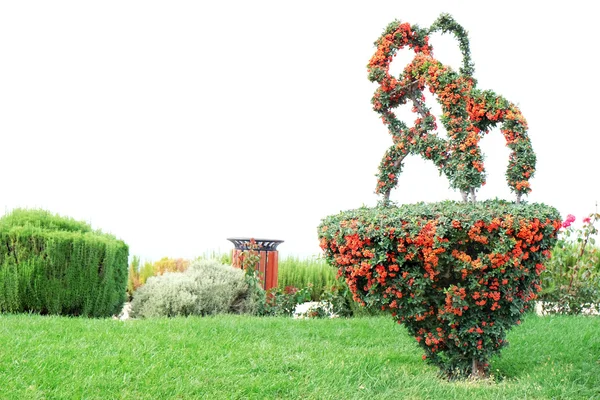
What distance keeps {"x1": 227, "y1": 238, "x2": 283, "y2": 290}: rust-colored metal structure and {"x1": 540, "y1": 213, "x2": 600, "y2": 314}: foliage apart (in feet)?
14.9

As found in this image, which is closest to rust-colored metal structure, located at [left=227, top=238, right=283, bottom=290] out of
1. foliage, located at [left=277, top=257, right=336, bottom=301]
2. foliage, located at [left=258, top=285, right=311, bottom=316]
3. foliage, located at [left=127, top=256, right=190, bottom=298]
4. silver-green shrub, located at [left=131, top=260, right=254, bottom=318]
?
foliage, located at [left=258, top=285, right=311, bottom=316]

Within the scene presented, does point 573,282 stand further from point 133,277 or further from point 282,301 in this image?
point 133,277

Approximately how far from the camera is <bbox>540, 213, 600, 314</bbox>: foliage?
10.5 metres

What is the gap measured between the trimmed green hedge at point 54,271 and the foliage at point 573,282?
717 centimetres

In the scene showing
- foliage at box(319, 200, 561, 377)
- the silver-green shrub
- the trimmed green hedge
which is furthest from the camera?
the silver-green shrub

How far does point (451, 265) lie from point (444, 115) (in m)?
1.53

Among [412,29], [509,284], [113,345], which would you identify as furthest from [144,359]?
[412,29]

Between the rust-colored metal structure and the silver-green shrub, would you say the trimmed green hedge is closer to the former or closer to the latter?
the silver-green shrub

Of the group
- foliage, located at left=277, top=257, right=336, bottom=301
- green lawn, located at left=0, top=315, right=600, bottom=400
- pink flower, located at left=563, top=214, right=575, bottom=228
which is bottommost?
green lawn, located at left=0, top=315, right=600, bottom=400

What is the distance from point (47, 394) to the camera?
4.87 m

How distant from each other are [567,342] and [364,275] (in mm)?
3261

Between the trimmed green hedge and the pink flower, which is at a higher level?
the pink flower

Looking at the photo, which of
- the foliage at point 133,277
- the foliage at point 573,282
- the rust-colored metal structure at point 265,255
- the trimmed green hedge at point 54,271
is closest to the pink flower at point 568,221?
the foliage at point 573,282

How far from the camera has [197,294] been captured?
944 cm
